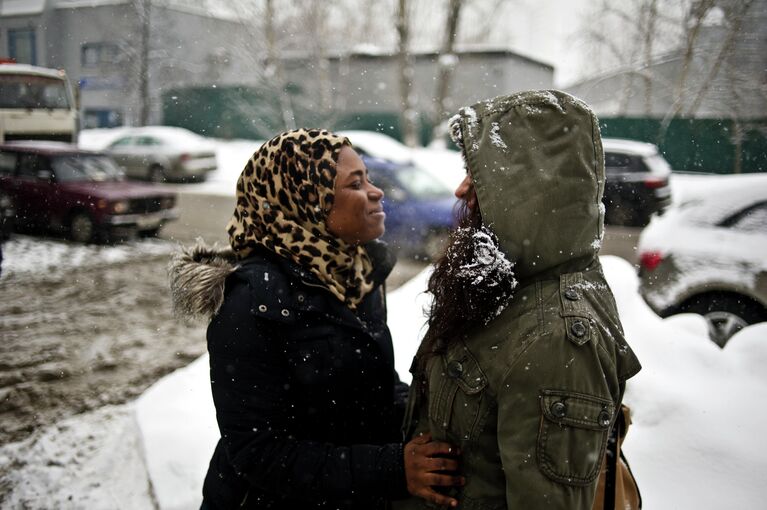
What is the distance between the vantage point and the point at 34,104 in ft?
17.5

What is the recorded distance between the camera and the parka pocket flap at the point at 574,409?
106 cm

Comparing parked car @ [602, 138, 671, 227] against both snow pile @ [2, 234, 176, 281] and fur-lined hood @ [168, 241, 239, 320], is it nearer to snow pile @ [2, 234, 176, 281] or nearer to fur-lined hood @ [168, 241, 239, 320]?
fur-lined hood @ [168, 241, 239, 320]

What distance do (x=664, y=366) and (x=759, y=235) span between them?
2340mm

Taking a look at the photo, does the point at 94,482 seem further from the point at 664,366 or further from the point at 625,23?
the point at 625,23

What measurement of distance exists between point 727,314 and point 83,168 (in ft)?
31.0

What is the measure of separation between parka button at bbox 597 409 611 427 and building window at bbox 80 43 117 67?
16.7ft

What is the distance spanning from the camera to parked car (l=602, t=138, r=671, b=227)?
159 inches

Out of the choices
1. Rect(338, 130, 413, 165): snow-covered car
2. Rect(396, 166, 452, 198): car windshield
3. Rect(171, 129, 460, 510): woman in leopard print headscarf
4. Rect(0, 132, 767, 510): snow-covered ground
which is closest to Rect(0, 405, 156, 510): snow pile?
Rect(0, 132, 767, 510): snow-covered ground

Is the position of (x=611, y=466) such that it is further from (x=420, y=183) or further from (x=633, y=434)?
(x=420, y=183)

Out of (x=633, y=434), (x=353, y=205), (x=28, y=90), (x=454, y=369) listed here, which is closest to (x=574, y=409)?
(x=454, y=369)

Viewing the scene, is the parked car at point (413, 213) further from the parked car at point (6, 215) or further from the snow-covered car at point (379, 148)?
the parked car at point (6, 215)

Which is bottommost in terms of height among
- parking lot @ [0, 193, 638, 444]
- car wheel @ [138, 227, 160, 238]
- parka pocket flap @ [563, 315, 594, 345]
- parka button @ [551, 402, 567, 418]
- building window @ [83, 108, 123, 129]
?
parking lot @ [0, 193, 638, 444]

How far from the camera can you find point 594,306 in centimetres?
116

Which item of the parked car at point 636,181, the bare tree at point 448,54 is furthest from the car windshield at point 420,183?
the parked car at point 636,181
